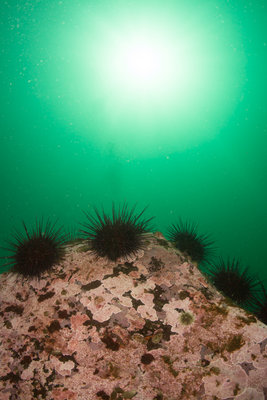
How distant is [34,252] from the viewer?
318 centimetres

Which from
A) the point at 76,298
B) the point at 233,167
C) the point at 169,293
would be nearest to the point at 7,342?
the point at 76,298

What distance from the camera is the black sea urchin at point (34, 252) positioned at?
315 cm

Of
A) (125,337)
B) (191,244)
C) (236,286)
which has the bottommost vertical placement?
(125,337)

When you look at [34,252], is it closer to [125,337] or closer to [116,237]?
[116,237]

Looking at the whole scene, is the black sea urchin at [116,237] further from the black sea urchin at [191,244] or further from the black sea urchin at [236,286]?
the black sea urchin at [191,244]

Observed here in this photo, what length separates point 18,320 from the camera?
2.81 metres

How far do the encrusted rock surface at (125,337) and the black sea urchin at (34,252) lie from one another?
0.16m

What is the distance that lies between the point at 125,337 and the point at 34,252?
1.74 meters

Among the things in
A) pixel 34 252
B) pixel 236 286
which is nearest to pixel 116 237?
pixel 34 252

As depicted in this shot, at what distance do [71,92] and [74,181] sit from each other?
6412cm

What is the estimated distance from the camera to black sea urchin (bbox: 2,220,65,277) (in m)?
3.15

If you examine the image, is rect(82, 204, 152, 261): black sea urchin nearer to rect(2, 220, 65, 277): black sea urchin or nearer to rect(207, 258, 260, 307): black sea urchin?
rect(2, 220, 65, 277): black sea urchin

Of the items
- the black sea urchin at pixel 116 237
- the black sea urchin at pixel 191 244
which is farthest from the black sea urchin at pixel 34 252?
the black sea urchin at pixel 191 244

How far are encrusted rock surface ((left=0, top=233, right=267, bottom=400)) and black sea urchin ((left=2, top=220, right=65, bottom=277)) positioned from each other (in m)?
0.16
